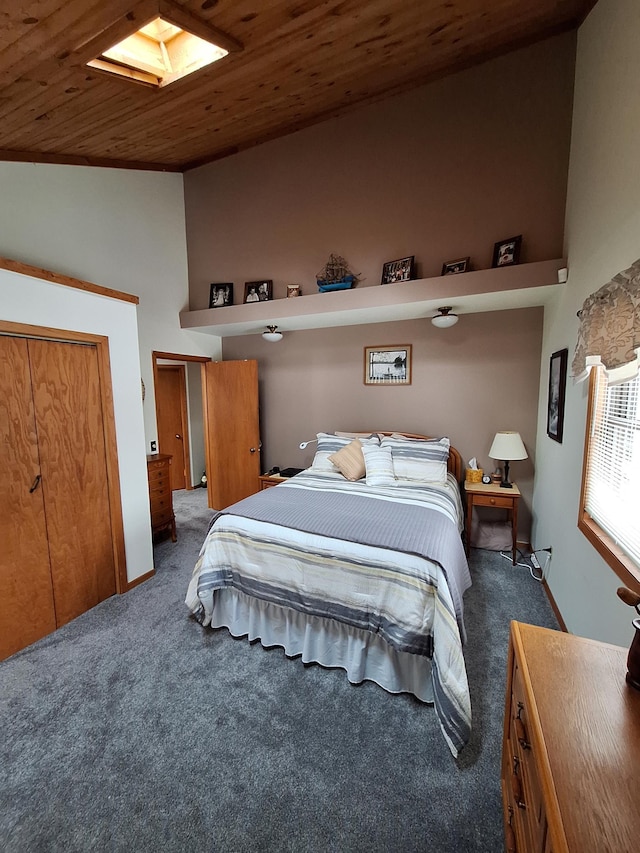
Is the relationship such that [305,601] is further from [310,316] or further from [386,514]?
[310,316]

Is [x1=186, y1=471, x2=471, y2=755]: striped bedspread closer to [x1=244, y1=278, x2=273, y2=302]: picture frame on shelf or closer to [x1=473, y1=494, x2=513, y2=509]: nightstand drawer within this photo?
[x1=473, y1=494, x2=513, y2=509]: nightstand drawer

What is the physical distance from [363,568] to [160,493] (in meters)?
2.45

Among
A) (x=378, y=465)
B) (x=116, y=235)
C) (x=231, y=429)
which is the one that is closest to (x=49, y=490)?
(x=231, y=429)

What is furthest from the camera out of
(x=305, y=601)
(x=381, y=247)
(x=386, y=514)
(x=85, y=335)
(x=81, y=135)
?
(x=381, y=247)

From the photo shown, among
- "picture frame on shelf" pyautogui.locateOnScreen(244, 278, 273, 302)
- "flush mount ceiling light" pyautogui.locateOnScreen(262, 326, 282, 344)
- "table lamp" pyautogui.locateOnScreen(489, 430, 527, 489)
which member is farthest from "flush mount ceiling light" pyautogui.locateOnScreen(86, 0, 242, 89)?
"table lamp" pyautogui.locateOnScreen(489, 430, 527, 489)

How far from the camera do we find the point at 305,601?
6.34 ft

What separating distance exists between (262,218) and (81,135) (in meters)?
1.69

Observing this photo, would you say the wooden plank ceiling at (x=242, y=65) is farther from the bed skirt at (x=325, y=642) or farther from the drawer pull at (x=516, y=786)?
the drawer pull at (x=516, y=786)

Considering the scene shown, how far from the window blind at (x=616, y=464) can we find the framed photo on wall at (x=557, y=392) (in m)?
0.56

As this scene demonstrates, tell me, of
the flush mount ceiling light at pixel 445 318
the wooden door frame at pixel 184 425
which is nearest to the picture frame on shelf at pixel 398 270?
the flush mount ceiling light at pixel 445 318

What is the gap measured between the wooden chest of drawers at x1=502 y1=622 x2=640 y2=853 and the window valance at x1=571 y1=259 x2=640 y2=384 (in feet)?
3.24

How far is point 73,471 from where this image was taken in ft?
7.89

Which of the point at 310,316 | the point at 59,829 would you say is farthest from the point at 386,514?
the point at 310,316

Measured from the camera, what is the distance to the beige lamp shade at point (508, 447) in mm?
3006
